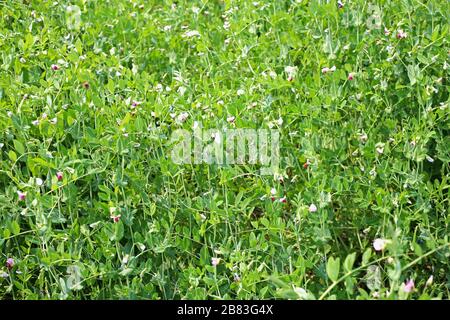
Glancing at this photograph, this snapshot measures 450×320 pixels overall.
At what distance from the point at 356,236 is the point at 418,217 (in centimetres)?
27

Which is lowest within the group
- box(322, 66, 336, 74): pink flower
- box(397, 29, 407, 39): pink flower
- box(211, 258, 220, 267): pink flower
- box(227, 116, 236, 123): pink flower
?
box(211, 258, 220, 267): pink flower

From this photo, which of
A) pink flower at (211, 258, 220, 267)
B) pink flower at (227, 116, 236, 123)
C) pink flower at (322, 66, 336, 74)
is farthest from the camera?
pink flower at (322, 66, 336, 74)

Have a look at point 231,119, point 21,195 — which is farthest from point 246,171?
point 21,195

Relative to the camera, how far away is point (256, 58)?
3.42 meters

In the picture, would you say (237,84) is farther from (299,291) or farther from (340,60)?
(299,291)

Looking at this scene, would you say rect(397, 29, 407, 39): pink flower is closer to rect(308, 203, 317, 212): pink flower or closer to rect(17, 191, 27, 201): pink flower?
rect(308, 203, 317, 212): pink flower

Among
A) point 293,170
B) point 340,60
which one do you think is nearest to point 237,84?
point 340,60

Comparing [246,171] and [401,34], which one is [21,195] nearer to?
[246,171]

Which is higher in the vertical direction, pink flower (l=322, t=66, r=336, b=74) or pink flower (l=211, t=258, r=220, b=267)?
pink flower (l=322, t=66, r=336, b=74)

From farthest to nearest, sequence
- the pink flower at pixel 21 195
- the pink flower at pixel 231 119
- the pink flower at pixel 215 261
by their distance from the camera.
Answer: the pink flower at pixel 231 119 < the pink flower at pixel 21 195 < the pink flower at pixel 215 261

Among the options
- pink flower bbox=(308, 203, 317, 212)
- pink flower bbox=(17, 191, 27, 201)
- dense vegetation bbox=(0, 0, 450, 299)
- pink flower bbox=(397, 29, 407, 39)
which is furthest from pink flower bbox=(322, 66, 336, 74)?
pink flower bbox=(17, 191, 27, 201)

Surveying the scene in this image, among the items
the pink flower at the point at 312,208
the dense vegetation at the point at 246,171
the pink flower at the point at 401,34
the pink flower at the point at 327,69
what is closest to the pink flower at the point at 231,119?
the dense vegetation at the point at 246,171

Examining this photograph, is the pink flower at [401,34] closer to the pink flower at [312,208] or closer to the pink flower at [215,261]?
the pink flower at [312,208]

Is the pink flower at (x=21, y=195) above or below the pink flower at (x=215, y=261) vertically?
above
